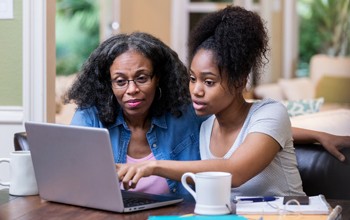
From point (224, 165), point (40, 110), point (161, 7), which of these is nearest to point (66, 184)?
point (224, 165)

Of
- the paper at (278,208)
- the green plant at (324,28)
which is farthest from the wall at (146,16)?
the paper at (278,208)

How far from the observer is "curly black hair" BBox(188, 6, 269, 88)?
233 cm

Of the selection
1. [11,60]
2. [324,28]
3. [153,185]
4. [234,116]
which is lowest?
[153,185]

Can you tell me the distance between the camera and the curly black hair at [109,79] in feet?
8.39

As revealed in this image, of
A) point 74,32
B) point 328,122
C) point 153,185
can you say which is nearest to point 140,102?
point 153,185

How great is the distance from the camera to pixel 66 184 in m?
2.15

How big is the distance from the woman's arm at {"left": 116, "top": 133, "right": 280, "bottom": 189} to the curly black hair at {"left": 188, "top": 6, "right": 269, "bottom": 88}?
0.20m

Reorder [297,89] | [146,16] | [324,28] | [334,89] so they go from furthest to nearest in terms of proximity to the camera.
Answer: [324,28]
[334,89]
[297,89]
[146,16]

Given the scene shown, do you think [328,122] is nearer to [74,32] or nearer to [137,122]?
[137,122]

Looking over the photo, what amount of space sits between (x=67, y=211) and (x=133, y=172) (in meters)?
0.20

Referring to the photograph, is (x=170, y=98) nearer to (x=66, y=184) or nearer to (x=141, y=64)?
(x=141, y=64)

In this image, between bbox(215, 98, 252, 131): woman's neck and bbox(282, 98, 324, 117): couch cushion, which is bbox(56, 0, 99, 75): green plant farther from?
bbox(215, 98, 252, 131): woman's neck

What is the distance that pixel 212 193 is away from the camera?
1887 millimetres

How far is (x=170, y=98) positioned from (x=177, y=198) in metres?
0.51
